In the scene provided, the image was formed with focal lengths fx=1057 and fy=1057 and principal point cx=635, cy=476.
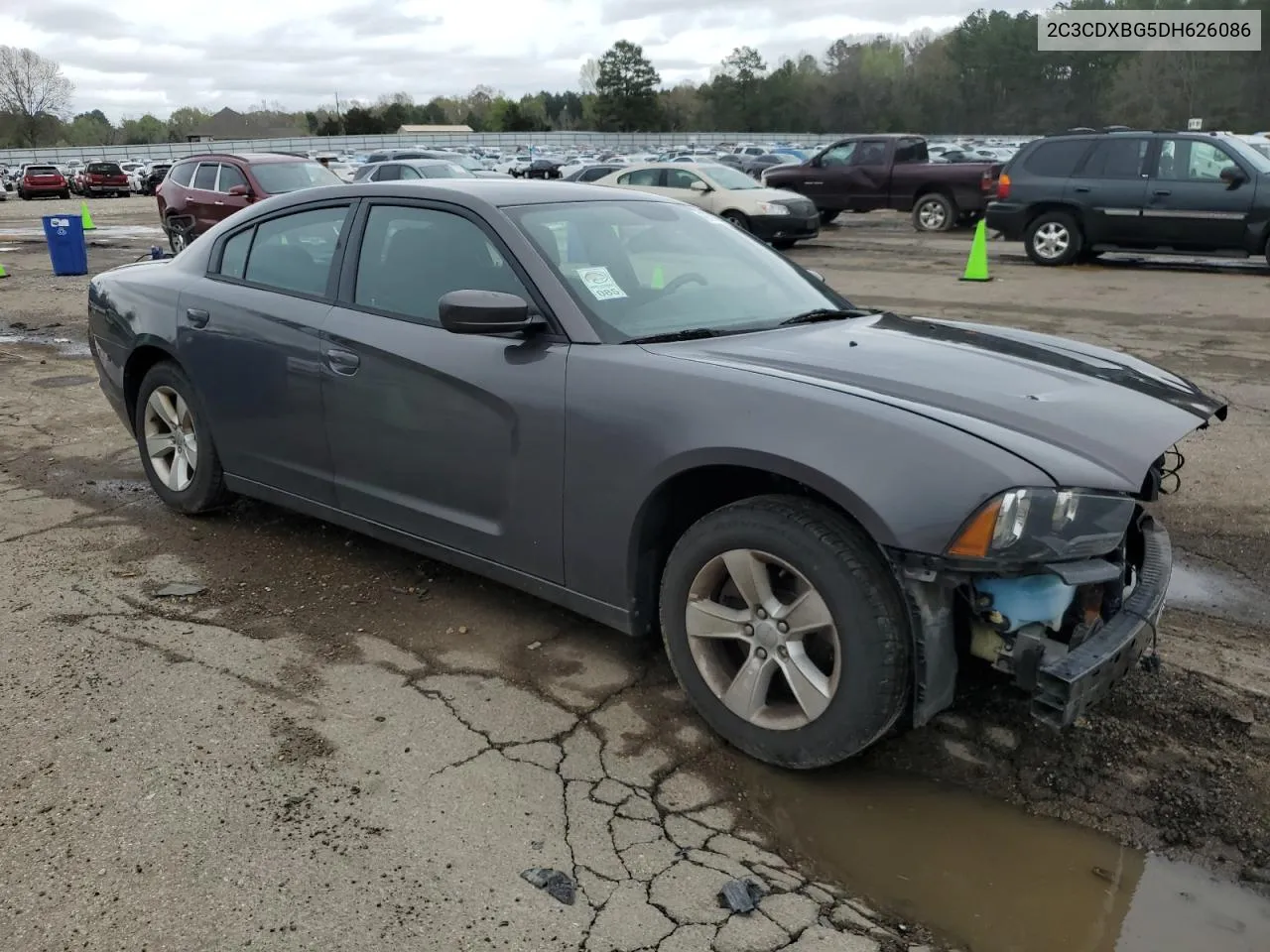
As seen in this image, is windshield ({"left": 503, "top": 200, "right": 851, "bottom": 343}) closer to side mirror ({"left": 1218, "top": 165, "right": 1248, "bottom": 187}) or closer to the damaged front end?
the damaged front end

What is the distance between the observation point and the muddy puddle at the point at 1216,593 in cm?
403

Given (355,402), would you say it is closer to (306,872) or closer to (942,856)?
(306,872)

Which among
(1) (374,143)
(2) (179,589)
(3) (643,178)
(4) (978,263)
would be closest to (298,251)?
(2) (179,589)

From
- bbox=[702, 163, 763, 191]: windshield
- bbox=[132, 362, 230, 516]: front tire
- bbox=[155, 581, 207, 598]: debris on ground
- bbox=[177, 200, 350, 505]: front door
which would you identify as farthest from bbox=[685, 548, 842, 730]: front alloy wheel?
bbox=[702, 163, 763, 191]: windshield

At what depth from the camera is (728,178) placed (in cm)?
1862

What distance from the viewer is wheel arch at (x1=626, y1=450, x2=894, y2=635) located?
280 centimetres

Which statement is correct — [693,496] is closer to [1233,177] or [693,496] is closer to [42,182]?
[1233,177]

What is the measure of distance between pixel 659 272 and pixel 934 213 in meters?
18.6

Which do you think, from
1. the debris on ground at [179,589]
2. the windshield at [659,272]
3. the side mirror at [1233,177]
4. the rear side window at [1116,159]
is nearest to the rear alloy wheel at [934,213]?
the rear side window at [1116,159]

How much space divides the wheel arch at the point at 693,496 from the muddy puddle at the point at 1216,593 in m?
1.91

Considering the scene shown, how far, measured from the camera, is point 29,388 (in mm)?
8258

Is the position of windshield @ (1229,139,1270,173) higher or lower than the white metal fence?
lower

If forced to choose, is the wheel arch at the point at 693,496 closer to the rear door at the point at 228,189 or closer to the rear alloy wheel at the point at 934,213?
the rear door at the point at 228,189

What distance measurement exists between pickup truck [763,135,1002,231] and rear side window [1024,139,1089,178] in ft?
17.6
